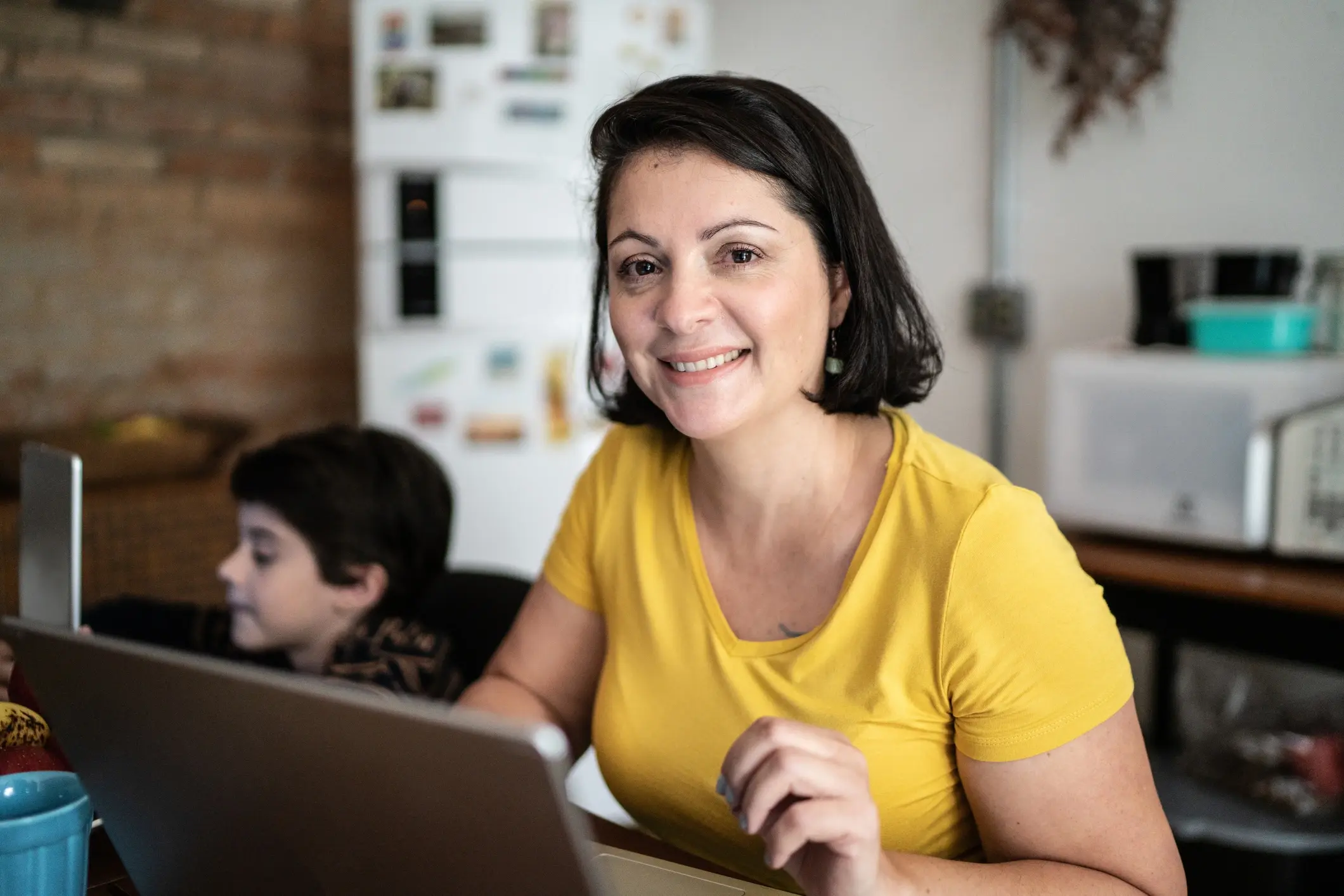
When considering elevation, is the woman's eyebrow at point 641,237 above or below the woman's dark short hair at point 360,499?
above

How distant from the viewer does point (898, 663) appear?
957 millimetres

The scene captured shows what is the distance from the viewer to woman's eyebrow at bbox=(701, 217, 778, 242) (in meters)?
1.00

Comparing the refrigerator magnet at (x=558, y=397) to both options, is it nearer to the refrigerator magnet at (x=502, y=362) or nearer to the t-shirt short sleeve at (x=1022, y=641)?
the refrigerator magnet at (x=502, y=362)

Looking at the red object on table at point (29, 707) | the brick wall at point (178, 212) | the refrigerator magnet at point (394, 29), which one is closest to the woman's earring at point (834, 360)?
the red object on table at point (29, 707)

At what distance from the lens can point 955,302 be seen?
309cm

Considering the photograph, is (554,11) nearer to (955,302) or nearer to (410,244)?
(410,244)

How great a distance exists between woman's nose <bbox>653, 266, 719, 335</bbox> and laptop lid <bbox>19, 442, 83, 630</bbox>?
492 millimetres

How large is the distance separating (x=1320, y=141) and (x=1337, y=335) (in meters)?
0.59

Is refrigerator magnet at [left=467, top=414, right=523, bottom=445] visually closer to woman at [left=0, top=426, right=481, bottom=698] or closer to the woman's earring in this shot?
woman at [left=0, top=426, right=481, bottom=698]

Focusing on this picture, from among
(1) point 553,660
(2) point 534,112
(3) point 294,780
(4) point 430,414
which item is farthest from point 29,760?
(2) point 534,112

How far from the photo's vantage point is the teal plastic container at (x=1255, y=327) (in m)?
2.10

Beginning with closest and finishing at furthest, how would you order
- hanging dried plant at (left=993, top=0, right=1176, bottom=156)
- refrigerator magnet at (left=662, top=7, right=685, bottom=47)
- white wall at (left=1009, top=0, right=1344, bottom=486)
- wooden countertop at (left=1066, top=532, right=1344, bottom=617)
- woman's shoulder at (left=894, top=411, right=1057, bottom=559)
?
woman's shoulder at (left=894, top=411, right=1057, bottom=559), wooden countertop at (left=1066, top=532, right=1344, bottom=617), white wall at (left=1009, top=0, right=1344, bottom=486), hanging dried plant at (left=993, top=0, right=1176, bottom=156), refrigerator magnet at (left=662, top=7, right=685, bottom=47)

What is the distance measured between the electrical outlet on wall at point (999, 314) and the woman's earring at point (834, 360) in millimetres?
1958

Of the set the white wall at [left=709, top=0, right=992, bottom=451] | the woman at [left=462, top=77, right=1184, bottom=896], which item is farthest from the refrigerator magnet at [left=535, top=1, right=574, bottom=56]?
the woman at [left=462, top=77, right=1184, bottom=896]
